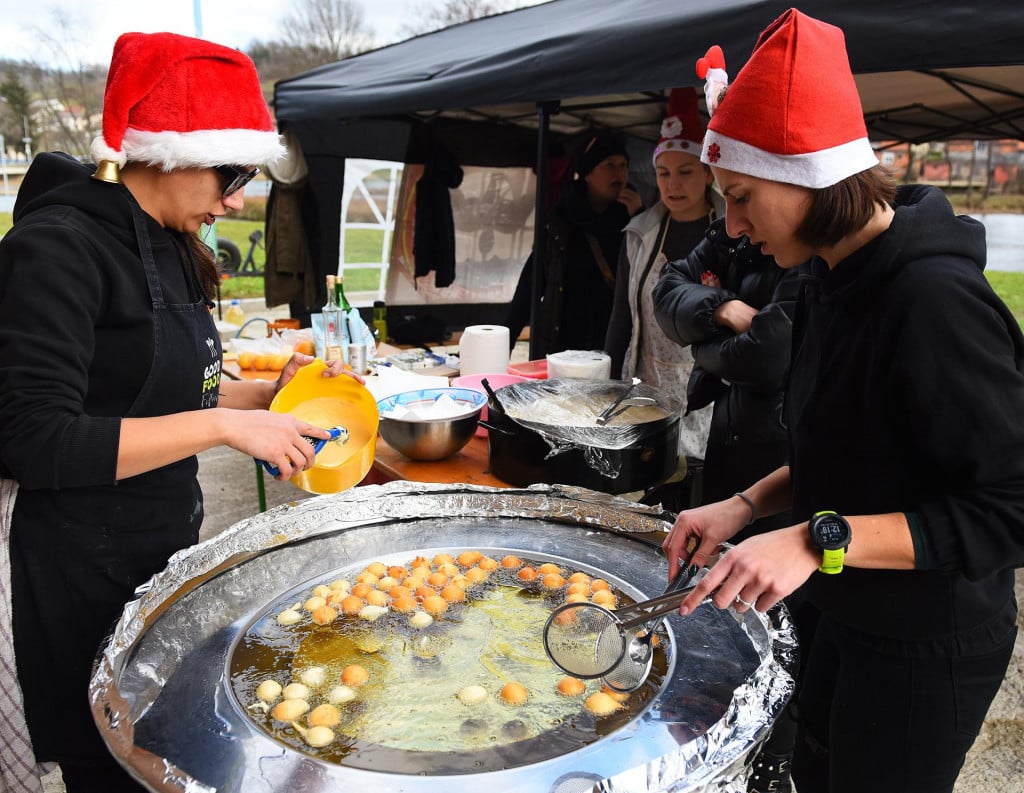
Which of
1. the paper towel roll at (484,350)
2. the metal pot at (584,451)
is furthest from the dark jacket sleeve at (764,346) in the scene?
the paper towel roll at (484,350)

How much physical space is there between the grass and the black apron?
8.68 meters

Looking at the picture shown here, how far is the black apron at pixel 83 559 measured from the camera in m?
1.50

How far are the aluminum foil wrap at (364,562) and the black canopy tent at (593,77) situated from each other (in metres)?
1.80

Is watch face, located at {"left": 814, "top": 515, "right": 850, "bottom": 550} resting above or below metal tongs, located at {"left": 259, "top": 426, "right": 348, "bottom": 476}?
above

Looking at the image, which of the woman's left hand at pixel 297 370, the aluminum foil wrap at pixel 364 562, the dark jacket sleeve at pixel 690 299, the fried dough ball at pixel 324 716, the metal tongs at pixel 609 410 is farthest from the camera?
the dark jacket sleeve at pixel 690 299

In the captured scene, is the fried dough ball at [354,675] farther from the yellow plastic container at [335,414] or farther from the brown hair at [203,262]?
the brown hair at [203,262]

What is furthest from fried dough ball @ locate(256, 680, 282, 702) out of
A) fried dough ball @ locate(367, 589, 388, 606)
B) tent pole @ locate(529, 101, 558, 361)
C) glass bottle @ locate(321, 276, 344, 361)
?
tent pole @ locate(529, 101, 558, 361)

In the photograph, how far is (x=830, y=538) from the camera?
1.18 meters

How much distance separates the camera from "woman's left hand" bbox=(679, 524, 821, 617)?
1179 mm

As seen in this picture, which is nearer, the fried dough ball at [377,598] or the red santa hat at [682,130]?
the fried dough ball at [377,598]

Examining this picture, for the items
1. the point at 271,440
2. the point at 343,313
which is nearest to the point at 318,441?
the point at 271,440

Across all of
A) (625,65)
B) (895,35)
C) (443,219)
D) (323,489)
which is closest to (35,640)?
(323,489)

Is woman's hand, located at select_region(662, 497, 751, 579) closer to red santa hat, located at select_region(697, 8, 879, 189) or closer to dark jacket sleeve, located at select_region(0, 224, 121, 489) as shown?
red santa hat, located at select_region(697, 8, 879, 189)

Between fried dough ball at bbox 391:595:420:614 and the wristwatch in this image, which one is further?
fried dough ball at bbox 391:595:420:614
